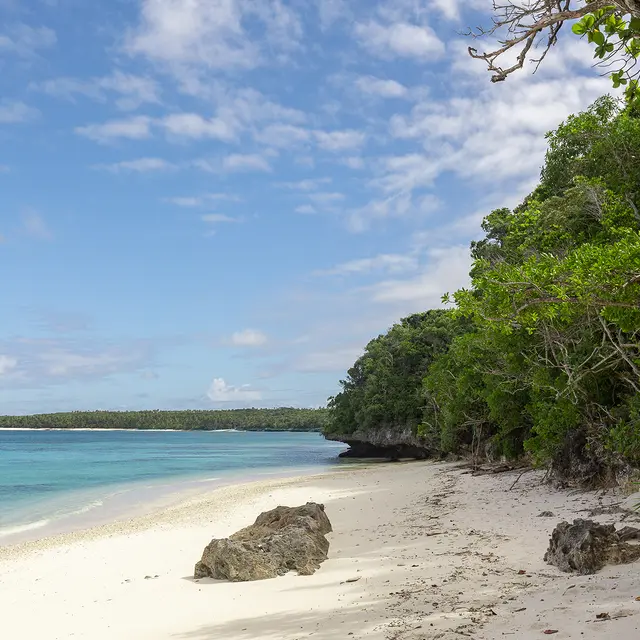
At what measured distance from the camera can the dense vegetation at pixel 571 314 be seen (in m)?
7.24

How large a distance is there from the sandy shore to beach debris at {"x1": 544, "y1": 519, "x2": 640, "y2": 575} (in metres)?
0.16

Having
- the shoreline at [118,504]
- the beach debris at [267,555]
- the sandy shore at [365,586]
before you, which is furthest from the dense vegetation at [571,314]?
the shoreline at [118,504]

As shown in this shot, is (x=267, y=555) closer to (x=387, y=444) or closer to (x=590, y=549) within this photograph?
(x=590, y=549)

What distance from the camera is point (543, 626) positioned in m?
4.83

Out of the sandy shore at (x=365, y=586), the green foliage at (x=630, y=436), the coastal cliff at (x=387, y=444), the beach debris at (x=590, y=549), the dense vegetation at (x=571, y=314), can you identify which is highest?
the dense vegetation at (x=571, y=314)

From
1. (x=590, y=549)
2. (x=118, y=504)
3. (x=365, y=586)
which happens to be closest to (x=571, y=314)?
(x=590, y=549)

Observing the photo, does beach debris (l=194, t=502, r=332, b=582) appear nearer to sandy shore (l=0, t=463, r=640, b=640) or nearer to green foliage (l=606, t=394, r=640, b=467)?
sandy shore (l=0, t=463, r=640, b=640)

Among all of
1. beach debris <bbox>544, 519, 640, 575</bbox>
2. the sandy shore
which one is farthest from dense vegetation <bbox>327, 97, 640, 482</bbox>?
beach debris <bbox>544, 519, 640, 575</bbox>

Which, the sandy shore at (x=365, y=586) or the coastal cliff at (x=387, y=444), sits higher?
the sandy shore at (x=365, y=586)

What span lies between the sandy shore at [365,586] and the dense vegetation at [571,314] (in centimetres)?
174

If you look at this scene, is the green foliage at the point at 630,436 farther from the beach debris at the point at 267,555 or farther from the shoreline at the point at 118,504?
the shoreline at the point at 118,504

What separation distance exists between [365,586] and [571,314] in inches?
216

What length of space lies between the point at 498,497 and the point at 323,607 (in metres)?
9.03

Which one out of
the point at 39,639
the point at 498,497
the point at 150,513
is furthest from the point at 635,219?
the point at 150,513
